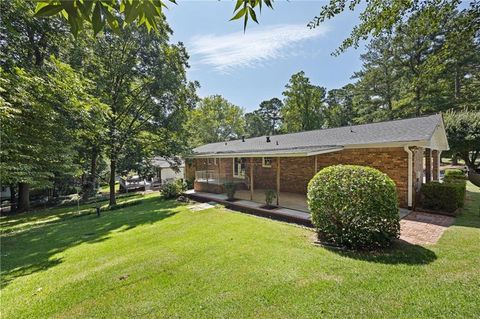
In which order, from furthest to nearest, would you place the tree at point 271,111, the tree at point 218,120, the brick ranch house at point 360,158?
the tree at point 271,111
the tree at point 218,120
the brick ranch house at point 360,158

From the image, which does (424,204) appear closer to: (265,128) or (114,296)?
(114,296)

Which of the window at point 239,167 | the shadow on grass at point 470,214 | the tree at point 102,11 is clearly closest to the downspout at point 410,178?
the shadow on grass at point 470,214

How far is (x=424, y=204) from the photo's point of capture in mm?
9039

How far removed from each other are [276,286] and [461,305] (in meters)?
2.70

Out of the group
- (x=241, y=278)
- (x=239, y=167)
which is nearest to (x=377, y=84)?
(x=239, y=167)

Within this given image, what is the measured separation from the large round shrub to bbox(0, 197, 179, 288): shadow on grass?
733cm

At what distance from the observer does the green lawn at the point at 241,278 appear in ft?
11.7

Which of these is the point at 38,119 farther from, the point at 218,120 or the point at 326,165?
the point at 218,120

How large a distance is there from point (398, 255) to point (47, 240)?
11.3 metres

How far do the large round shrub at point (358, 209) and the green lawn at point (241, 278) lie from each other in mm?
428

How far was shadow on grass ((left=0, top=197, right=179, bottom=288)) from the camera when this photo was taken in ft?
20.1

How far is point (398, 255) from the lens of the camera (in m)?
5.14

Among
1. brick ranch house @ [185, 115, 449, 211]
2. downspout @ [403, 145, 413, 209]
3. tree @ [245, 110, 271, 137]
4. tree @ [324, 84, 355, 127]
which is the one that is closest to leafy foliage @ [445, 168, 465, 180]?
brick ranch house @ [185, 115, 449, 211]

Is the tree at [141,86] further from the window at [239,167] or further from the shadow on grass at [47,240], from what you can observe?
the shadow on grass at [47,240]
